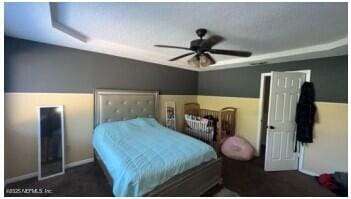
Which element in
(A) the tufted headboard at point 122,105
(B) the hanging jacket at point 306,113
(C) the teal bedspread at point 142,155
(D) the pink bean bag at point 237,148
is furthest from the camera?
(D) the pink bean bag at point 237,148

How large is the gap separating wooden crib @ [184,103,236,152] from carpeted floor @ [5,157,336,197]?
80 centimetres

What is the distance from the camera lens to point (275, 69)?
10.7 ft

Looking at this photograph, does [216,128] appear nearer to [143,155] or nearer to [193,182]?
[193,182]

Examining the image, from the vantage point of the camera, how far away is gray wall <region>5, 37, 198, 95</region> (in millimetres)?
2275

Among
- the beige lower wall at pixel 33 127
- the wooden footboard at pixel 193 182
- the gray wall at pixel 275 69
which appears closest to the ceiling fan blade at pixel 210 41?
the wooden footboard at pixel 193 182

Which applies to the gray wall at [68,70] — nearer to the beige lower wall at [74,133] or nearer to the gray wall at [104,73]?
the gray wall at [104,73]

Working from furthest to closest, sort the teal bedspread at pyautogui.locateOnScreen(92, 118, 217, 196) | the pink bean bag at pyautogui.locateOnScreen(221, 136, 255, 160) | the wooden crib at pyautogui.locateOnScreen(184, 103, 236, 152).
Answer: the wooden crib at pyautogui.locateOnScreen(184, 103, 236, 152) → the pink bean bag at pyautogui.locateOnScreen(221, 136, 255, 160) → the teal bedspread at pyautogui.locateOnScreen(92, 118, 217, 196)

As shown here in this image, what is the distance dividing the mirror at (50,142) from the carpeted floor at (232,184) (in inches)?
6.0

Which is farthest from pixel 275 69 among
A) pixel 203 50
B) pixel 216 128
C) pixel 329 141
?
pixel 203 50

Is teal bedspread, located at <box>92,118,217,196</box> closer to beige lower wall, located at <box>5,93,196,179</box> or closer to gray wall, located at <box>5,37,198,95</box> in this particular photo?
beige lower wall, located at <box>5,93,196,179</box>

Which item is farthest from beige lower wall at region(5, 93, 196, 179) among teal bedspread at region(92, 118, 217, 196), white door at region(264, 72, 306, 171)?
white door at region(264, 72, 306, 171)

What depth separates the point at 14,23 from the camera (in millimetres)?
1773

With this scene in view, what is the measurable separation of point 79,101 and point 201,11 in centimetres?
246

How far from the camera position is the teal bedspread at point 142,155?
1625mm
